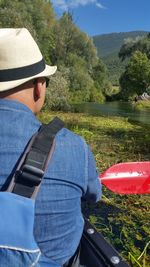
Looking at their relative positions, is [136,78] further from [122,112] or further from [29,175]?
[29,175]

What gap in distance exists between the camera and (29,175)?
173 cm

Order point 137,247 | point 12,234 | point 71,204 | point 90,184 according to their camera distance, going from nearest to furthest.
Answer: point 12,234
point 71,204
point 90,184
point 137,247

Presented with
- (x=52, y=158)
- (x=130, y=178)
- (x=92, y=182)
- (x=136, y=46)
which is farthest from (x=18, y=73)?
(x=136, y=46)

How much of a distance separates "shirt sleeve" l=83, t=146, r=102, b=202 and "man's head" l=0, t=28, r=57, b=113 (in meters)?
0.38

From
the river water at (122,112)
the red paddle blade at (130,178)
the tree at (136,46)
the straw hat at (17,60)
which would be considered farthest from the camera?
the tree at (136,46)

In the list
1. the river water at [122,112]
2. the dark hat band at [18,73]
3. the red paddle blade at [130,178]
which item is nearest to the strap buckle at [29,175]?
the dark hat band at [18,73]

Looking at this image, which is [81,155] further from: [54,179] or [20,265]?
[20,265]

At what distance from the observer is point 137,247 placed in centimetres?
460

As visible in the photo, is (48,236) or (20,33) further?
(20,33)

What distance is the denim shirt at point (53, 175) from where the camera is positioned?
1801mm

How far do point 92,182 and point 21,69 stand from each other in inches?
25.9

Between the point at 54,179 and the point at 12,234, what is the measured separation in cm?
32

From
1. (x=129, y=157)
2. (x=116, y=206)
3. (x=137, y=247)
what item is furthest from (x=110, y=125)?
(x=137, y=247)

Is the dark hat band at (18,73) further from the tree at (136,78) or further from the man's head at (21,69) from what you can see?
the tree at (136,78)
